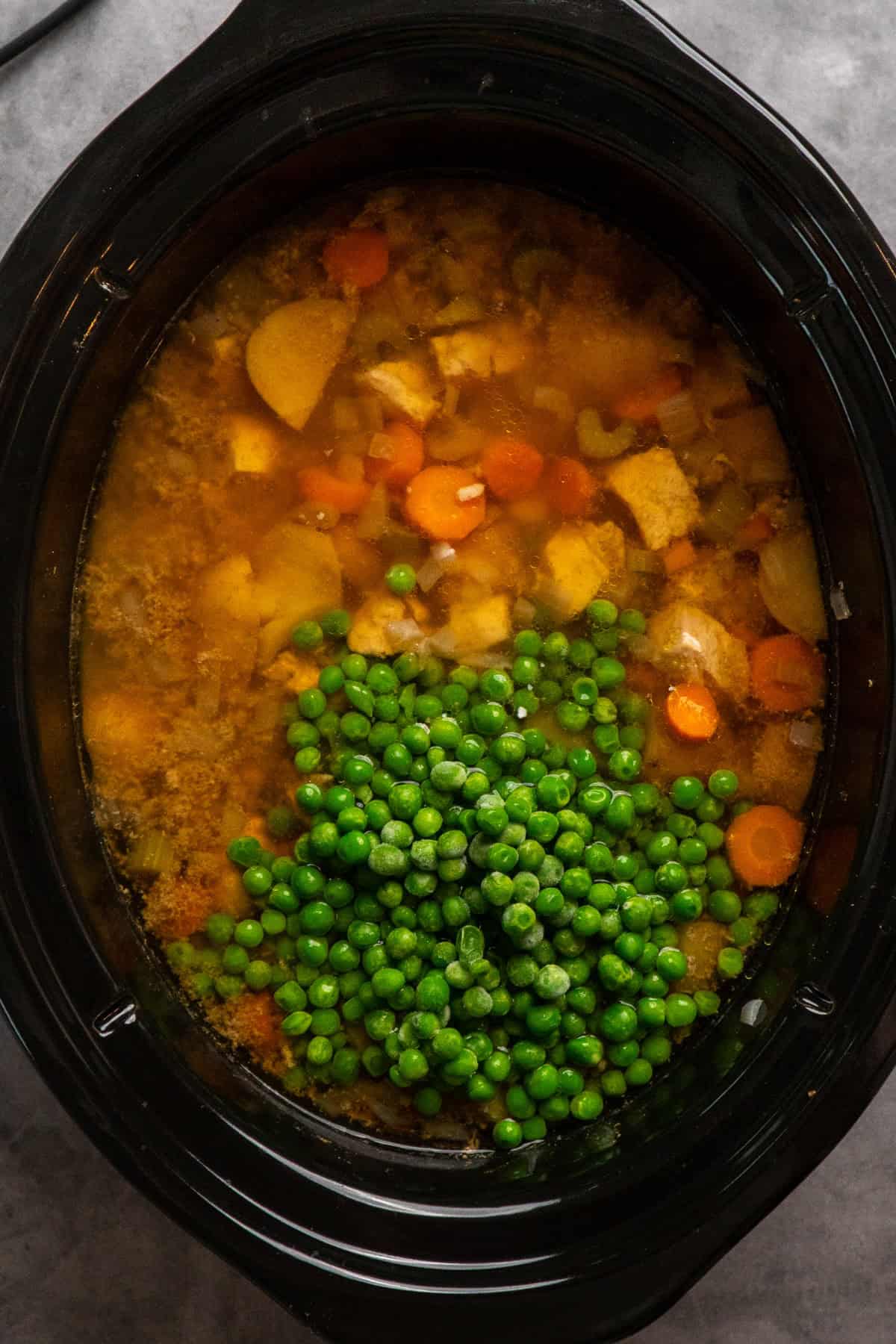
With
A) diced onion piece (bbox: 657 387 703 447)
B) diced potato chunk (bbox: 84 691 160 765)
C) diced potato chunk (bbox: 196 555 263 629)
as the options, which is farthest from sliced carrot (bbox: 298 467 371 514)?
diced onion piece (bbox: 657 387 703 447)

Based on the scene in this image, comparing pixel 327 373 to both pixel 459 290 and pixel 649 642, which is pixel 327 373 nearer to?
pixel 459 290

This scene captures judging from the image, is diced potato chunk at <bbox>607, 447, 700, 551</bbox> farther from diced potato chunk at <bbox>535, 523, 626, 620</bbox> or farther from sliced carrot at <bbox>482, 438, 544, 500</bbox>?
sliced carrot at <bbox>482, 438, 544, 500</bbox>

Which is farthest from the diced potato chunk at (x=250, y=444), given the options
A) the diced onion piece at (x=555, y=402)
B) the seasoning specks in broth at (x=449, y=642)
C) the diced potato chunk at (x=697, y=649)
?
the diced potato chunk at (x=697, y=649)

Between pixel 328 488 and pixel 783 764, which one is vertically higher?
pixel 328 488

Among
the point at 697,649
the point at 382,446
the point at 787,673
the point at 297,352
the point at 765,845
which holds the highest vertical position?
the point at 297,352

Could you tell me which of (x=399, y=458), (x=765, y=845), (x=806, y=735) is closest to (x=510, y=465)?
(x=399, y=458)

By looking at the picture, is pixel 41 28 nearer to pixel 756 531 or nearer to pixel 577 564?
pixel 577 564

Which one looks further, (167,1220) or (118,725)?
(167,1220)
